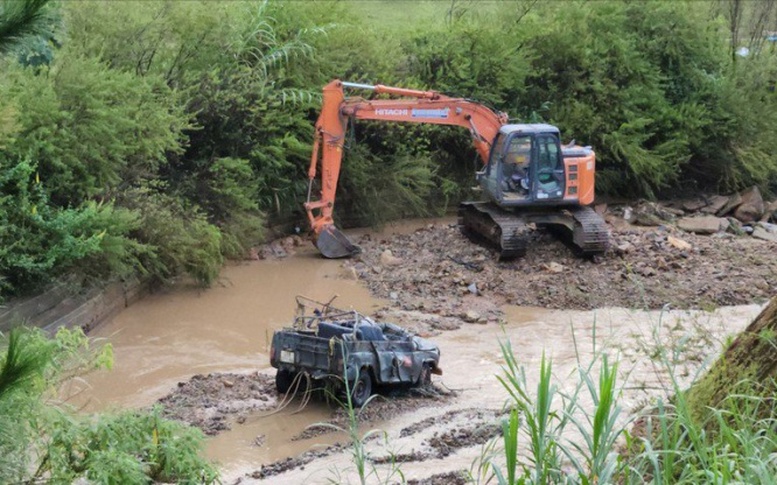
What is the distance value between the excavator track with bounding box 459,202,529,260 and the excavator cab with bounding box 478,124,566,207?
310 mm

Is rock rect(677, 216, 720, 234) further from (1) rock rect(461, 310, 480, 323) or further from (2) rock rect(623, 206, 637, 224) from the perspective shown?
(1) rock rect(461, 310, 480, 323)

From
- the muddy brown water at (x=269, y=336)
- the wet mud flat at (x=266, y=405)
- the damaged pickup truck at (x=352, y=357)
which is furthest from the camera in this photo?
the damaged pickup truck at (x=352, y=357)

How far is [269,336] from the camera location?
561 inches

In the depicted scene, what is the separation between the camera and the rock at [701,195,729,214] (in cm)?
2356

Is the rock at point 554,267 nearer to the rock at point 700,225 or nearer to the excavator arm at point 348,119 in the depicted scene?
the excavator arm at point 348,119

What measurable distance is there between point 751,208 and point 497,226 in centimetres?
801

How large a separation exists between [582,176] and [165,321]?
24.0ft

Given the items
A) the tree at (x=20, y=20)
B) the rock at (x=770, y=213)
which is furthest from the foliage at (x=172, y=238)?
the rock at (x=770, y=213)

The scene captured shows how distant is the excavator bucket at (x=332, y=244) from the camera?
18156 millimetres

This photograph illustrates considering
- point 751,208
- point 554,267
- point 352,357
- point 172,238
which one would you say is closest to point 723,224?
point 751,208

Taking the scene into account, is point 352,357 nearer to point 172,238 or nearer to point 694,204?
point 172,238

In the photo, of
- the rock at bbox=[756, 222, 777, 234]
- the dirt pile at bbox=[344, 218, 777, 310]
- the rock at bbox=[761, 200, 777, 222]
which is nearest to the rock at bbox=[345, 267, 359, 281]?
the dirt pile at bbox=[344, 218, 777, 310]

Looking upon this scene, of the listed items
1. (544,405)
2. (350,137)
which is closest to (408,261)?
(350,137)

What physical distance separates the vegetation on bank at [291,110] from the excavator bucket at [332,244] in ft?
3.56
